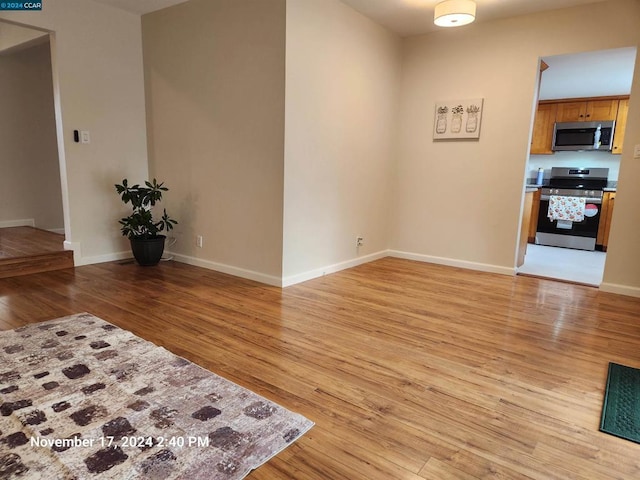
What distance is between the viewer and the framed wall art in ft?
14.4

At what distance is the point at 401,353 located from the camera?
7.82ft

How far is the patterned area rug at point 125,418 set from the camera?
1401 millimetres

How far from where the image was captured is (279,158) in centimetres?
349

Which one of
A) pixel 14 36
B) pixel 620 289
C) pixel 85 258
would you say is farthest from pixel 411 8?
pixel 14 36

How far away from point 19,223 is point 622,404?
6.79 m

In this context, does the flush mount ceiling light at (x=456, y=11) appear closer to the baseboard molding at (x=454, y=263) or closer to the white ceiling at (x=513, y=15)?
the white ceiling at (x=513, y=15)

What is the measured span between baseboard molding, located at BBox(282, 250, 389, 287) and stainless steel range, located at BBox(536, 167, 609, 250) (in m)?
2.97

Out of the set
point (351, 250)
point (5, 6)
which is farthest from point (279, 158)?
point (5, 6)

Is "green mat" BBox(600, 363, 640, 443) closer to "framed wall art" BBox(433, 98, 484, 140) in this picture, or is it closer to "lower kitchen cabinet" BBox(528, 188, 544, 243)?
"framed wall art" BBox(433, 98, 484, 140)

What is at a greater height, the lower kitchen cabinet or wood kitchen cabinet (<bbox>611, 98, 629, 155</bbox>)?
wood kitchen cabinet (<bbox>611, 98, 629, 155</bbox>)

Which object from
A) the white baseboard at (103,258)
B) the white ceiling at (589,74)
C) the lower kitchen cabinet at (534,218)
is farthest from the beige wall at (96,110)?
the lower kitchen cabinet at (534,218)

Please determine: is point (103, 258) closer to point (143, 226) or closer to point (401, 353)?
point (143, 226)

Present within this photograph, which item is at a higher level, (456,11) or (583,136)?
(456,11)

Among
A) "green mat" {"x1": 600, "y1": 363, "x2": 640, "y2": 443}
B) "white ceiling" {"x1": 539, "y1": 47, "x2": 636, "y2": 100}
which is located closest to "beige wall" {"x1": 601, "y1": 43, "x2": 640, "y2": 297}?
"white ceiling" {"x1": 539, "y1": 47, "x2": 636, "y2": 100}
